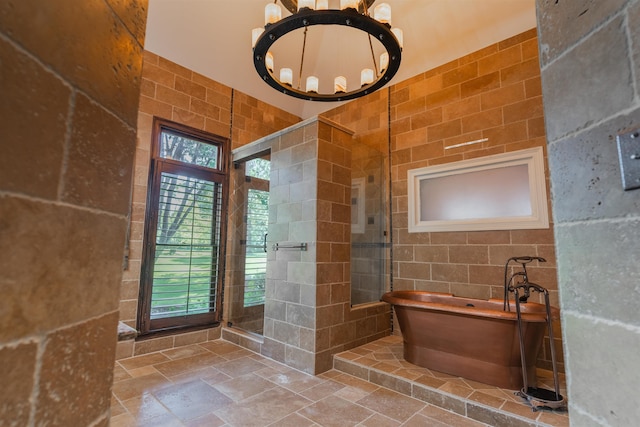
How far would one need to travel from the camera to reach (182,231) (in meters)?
3.64

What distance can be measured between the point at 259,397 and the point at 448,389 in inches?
57.9

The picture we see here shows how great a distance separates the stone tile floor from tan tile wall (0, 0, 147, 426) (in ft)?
5.71

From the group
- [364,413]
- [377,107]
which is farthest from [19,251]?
[377,107]

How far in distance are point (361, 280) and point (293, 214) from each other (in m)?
1.18

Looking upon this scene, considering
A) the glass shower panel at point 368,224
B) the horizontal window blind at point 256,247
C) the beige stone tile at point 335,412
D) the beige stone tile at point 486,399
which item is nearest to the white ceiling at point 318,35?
the glass shower panel at point 368,224

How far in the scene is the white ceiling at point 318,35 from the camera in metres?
3.24

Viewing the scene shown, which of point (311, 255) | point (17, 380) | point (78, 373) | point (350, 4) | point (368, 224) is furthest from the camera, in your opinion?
point (368, 224)

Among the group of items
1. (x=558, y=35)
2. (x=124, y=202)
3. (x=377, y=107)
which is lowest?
(x=124, y=202)

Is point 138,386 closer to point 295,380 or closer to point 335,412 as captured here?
point 295,380

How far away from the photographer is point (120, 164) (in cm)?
78

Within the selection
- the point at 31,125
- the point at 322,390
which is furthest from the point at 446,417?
the point at 31,125

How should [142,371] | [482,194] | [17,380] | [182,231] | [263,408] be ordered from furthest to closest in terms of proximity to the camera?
[182,231], [482,194], [142,371], [263,408], [17,380]

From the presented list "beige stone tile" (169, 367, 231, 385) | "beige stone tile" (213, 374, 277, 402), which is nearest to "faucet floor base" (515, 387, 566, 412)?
"beige stone tile" (213, 374, 277, 402)

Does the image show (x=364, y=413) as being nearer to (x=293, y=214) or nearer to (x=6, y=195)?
(x=293, y=214)
